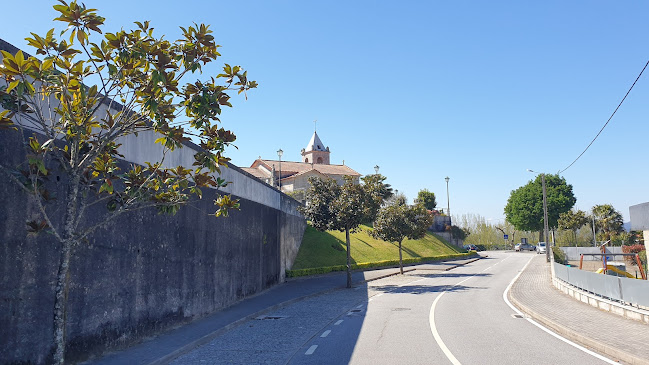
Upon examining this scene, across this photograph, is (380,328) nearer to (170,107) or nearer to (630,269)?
(170,107)

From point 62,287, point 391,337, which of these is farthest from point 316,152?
point 62,287

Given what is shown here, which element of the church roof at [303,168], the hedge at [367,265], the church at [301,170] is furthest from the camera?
the church roof at [303,168]

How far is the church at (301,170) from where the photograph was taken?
7906 centimetres

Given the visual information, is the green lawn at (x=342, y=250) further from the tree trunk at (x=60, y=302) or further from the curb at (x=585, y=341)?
the tree trunk at (x=60, y=302)

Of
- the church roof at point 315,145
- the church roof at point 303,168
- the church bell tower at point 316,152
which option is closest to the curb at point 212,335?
the church roof at point 303,168

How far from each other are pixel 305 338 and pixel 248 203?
29.5 feet

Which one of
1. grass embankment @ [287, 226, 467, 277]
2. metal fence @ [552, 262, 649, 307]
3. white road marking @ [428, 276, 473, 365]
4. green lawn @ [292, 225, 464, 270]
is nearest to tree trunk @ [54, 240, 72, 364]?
white road marking @ [428, 276, 473, 365]

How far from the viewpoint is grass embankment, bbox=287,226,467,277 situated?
32844 millimetres

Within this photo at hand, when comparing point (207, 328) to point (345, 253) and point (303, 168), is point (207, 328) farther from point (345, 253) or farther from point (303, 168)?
point (303, 168)

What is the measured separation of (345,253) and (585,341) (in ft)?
93.4

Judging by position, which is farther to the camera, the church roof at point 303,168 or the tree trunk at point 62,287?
the church roof at point 303,168

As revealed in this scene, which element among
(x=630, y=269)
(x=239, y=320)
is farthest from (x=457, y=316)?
(x=630, y=269)

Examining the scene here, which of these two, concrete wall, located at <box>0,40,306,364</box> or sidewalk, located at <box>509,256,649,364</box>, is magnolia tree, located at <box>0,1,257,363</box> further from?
sidewalk, located at <box>509,256,649,364</box>

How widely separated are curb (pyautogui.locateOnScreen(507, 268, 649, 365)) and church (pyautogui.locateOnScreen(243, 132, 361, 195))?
39.6m
